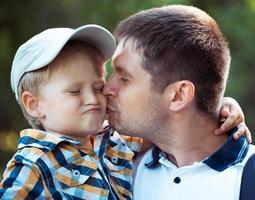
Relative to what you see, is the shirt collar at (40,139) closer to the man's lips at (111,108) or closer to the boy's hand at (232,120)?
the man's lips at (111,108)

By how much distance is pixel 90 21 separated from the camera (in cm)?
571

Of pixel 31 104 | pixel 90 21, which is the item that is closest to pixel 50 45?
pixel 31 104

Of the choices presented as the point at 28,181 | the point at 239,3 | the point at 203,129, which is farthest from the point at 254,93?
the point at 28,181

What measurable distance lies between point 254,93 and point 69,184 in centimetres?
455

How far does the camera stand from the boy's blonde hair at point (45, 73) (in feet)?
6.60

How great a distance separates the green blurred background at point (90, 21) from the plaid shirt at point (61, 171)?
3575 millimetres

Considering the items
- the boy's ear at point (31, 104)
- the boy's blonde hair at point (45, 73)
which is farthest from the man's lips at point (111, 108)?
the boy's ear at point (31, 104)

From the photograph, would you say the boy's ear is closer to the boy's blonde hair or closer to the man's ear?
the boy's blonde hair

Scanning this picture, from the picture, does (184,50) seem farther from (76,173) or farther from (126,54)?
(76,173)

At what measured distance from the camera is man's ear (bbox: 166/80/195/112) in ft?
7.07

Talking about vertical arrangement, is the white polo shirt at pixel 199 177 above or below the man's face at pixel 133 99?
below

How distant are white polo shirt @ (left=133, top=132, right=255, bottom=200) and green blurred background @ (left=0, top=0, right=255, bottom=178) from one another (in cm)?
350

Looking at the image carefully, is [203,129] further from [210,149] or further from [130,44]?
[130,44]

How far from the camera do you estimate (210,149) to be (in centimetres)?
218
